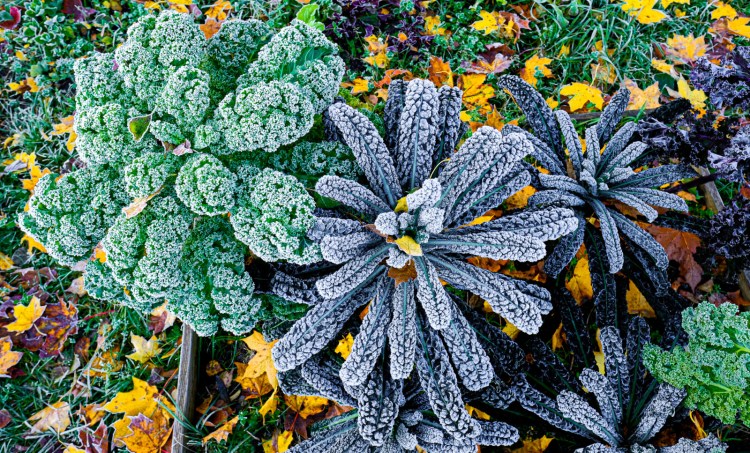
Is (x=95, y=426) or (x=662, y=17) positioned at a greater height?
(x=662, y=17)

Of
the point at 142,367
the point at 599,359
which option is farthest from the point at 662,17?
the point at 142,367

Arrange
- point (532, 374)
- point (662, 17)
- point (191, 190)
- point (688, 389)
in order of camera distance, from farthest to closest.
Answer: point (662, 17) < point (532, 374) < point (688, 389) < point (191, 190)

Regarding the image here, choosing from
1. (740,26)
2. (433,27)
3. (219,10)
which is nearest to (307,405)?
(433,27)

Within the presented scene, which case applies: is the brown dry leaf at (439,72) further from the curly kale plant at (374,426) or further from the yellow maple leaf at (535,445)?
the yellow maple leaf at (535,445)

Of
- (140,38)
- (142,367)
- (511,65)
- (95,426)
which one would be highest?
(140,38)

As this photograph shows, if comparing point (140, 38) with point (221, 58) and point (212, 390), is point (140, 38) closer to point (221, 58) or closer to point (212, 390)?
point (221, 58)

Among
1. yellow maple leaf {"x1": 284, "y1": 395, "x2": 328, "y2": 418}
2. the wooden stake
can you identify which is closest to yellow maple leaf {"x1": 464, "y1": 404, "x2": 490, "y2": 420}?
yellow maple leaf {"x1": 284, "y1": 395, "x2": 328, "y2": 418}

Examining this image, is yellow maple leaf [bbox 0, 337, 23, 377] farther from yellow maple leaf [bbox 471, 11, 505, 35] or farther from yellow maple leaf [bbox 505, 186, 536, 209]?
yellow maple leaf [bbox 471, 11, 505, 35]
